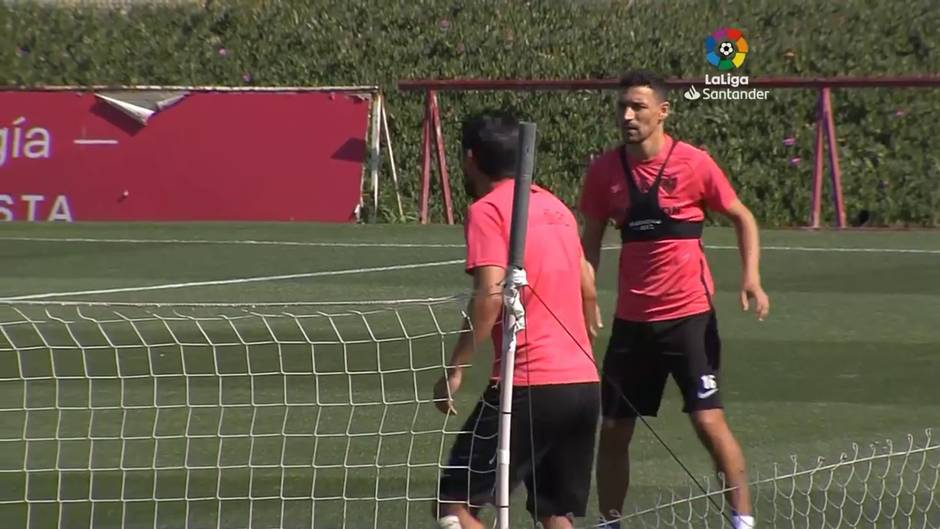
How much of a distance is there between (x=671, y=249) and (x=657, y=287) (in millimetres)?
156

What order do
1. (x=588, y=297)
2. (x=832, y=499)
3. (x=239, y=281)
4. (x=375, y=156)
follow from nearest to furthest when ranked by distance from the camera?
(x=588, y=297), (x=832, y=499), (x=239, y=281), (x=375, y=156)

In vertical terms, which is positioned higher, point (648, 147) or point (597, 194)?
point (648, 147)

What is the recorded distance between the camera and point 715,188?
6.77 meters

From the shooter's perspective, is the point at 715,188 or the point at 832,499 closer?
the point at 715,188

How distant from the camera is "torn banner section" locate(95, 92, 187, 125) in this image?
20297 millimetres

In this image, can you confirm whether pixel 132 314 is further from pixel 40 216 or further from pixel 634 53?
pixel 634 53

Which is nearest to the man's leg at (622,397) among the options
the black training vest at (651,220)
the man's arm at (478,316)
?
the black training vest at (651,220)

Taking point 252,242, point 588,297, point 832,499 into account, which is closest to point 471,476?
point 588,297

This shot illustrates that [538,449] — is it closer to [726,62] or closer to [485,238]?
[485,238]

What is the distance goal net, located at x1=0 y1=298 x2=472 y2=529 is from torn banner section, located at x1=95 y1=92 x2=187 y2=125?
8.99 m

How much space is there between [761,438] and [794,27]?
1346cm

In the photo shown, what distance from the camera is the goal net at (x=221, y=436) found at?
281 inches

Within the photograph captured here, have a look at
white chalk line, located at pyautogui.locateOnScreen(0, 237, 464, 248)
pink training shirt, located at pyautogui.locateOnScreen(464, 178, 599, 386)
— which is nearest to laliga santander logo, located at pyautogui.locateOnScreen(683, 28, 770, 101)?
white chalk line, located at pyautogui.locateOnScreen(0, 237, 464, 248)

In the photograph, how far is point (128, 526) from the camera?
6957 millimetres
